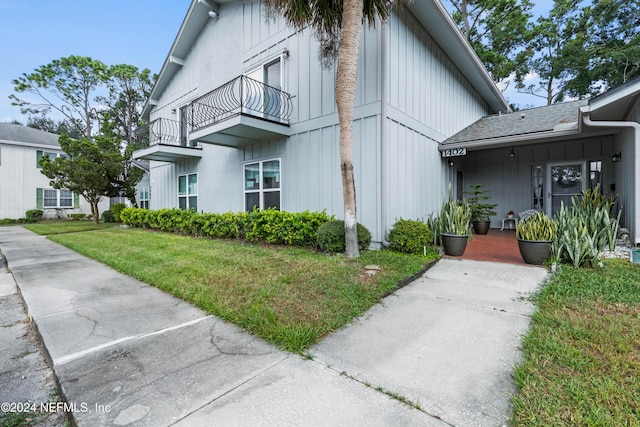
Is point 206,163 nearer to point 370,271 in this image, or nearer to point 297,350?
point 370,271

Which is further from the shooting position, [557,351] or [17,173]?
[17,173]

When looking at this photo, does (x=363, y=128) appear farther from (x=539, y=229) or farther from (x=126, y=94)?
(x=126, y=94)

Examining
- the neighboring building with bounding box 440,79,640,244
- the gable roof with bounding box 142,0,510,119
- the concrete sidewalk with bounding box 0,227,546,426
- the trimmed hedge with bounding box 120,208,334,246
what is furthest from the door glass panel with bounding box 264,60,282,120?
the concrete sidewalk with bounding box 0,227,546,426

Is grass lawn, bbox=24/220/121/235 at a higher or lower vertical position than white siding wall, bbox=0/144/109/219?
lower

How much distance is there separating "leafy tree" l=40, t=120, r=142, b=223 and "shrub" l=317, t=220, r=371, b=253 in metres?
15.5

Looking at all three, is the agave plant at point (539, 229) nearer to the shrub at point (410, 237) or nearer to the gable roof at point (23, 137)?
the shrub at point (410, 237)

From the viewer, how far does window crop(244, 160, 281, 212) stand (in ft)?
28.2

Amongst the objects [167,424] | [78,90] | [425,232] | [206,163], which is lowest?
[167,424]

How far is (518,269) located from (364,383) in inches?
161

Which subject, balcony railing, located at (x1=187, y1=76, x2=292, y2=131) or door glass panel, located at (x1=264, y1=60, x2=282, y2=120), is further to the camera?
door glass panel, located at (x1=264, y1=60, x2=282, y2=120)

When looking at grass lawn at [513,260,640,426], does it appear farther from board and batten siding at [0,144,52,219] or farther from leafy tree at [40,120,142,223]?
board and batten siding at [0,144,52,219]

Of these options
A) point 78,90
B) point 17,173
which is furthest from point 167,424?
point 78,90

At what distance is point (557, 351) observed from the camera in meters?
2.38

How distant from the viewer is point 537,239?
16.5 feet
